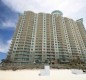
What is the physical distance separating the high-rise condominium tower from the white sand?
194ft

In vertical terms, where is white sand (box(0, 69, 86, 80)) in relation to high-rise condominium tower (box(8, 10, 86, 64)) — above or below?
below

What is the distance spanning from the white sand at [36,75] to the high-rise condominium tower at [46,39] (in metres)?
59.1

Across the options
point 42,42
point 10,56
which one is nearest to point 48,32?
point 42,42

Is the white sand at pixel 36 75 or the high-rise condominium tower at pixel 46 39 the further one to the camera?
the high-rise condominium tower at pixel 46 39

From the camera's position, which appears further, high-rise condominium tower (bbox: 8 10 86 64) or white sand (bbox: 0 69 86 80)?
high-rise condominium tower (bbox: 8 10 86 64)

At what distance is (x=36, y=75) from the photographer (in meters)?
31.1

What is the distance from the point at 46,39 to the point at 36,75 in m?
77.2

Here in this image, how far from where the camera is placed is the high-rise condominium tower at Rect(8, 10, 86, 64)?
319 feet

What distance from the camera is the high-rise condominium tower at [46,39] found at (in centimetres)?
9738

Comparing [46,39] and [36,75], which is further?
[46,39]

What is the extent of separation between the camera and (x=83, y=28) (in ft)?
423

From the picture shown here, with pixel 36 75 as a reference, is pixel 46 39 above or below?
above

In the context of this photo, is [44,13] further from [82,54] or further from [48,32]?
[82,54]

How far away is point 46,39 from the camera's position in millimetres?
107625
